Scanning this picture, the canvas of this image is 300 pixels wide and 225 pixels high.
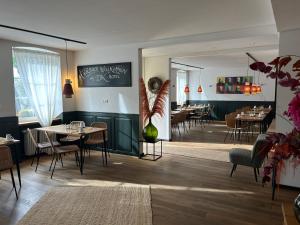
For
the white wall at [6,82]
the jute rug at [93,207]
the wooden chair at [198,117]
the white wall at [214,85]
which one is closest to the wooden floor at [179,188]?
the jute rug at [93,207]

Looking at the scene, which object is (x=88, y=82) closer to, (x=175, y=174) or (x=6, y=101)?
(x=6, y=101)

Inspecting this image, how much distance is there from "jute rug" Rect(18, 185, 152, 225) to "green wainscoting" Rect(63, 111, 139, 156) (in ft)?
6.04

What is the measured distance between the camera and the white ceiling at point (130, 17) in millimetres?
2975

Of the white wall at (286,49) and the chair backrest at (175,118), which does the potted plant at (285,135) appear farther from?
the chair backrest at (175,118)

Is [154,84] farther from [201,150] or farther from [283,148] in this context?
[283,148]

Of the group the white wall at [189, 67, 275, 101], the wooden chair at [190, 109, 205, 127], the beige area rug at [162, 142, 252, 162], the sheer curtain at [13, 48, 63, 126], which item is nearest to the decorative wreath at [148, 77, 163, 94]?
the beige area rug at [162, 142, 252, 162]

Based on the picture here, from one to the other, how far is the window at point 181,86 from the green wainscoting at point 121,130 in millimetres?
6044

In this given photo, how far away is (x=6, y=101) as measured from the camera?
4836 mm

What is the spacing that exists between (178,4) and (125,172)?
3009mm

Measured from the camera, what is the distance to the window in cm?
1148

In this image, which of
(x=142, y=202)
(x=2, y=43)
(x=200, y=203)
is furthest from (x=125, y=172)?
(x=2, y=43)

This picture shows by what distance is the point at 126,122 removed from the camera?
5602 mm

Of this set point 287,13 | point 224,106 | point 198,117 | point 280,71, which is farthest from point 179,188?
point 224,106

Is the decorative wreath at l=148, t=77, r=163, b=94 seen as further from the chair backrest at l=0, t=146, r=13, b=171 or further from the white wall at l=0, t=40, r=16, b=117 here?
the chair backrest at l=0, t=146, r=13, b=171
